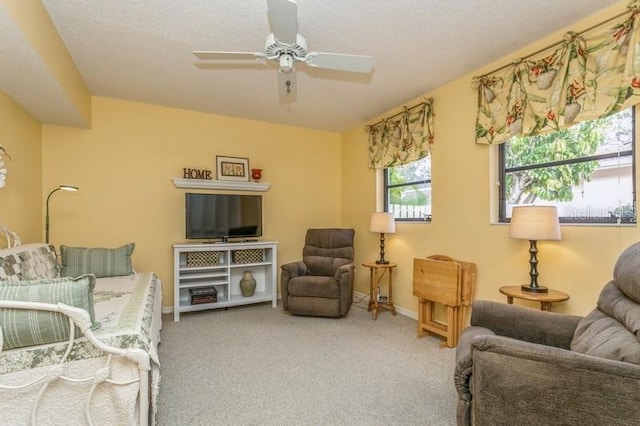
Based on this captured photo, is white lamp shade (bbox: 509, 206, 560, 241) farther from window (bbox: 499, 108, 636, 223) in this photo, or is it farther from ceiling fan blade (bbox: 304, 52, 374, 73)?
ceiling fan blade (bbox: 304, 52, 374, 73)

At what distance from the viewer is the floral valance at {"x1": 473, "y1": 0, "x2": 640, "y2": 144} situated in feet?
6.51

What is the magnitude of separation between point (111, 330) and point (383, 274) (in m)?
3.23

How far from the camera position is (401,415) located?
188 centimetres

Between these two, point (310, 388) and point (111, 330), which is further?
point (310, 388)

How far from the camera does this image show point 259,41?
8.18 ft

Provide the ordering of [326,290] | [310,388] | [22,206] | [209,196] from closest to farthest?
[310,388] → [22,206] → [326,290] → [209,196]

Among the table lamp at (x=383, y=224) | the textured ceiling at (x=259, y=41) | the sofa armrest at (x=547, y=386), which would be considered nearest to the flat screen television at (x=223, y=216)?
the textured ceiling at (x=259, y=41)

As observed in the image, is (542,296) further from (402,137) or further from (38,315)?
(38,315)

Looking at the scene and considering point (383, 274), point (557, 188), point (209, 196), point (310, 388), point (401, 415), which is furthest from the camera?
point (383, 274)

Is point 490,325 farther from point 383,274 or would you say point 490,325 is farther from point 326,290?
point 383,274

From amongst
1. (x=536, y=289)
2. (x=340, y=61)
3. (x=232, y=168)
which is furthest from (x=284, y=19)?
(x=232, y=168)

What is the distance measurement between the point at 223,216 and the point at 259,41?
2.20m

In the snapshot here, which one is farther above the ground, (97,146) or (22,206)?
(97,146)

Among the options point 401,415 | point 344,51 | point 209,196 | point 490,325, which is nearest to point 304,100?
point 344,51
